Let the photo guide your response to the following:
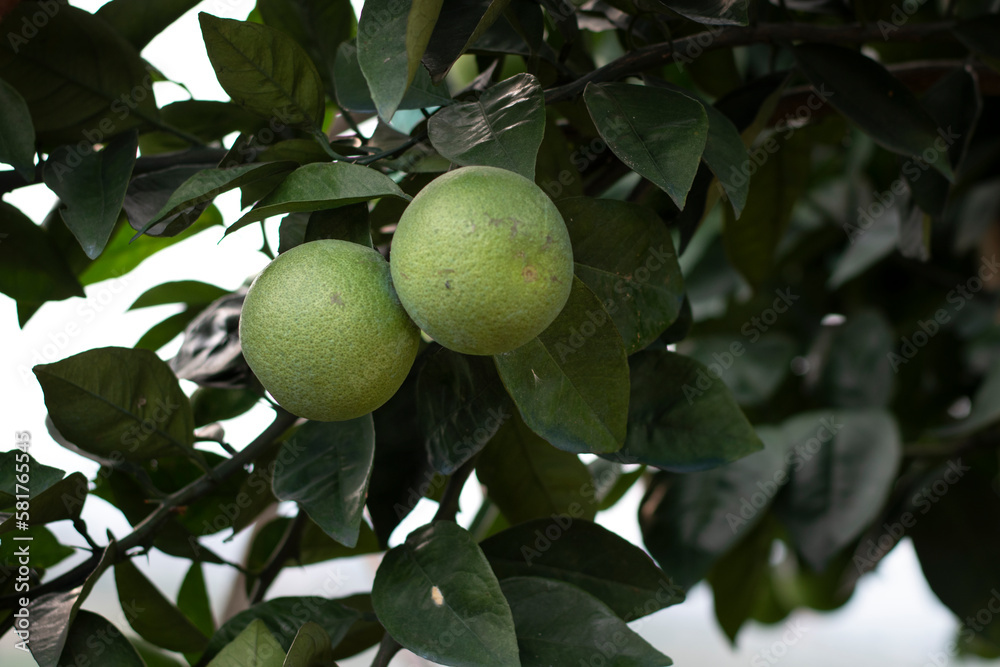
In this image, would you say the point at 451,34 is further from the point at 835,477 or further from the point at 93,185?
the point at 835,477

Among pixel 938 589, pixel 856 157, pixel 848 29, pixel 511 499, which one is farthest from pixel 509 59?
pixel 938 589

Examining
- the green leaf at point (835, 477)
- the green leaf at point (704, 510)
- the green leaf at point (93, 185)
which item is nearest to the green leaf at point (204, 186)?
the green leaf at point (93, 185)

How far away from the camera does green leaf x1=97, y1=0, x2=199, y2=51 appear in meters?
0.62

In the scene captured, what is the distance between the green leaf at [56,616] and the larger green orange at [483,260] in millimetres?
289

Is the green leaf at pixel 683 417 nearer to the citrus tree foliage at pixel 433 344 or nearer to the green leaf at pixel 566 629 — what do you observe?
the citrus tree foliage at pixel 433 344

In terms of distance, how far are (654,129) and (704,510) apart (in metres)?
0.54

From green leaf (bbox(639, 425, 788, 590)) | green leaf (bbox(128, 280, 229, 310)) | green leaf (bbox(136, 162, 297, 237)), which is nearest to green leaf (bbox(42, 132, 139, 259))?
green leaf (bbox(136, 162, 297, 237))

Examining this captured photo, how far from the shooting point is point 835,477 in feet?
3.10

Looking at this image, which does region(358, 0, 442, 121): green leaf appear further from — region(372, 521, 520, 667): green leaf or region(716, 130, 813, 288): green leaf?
region(716, 130, 813, 288): green leaf

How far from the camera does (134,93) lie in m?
0.61

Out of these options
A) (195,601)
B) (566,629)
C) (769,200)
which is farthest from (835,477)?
(195,601)

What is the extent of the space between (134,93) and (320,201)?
330 millimetres

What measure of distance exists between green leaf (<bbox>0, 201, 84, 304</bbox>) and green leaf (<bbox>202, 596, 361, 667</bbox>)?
290mm

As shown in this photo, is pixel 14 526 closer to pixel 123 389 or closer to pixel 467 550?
pixel 123 389
